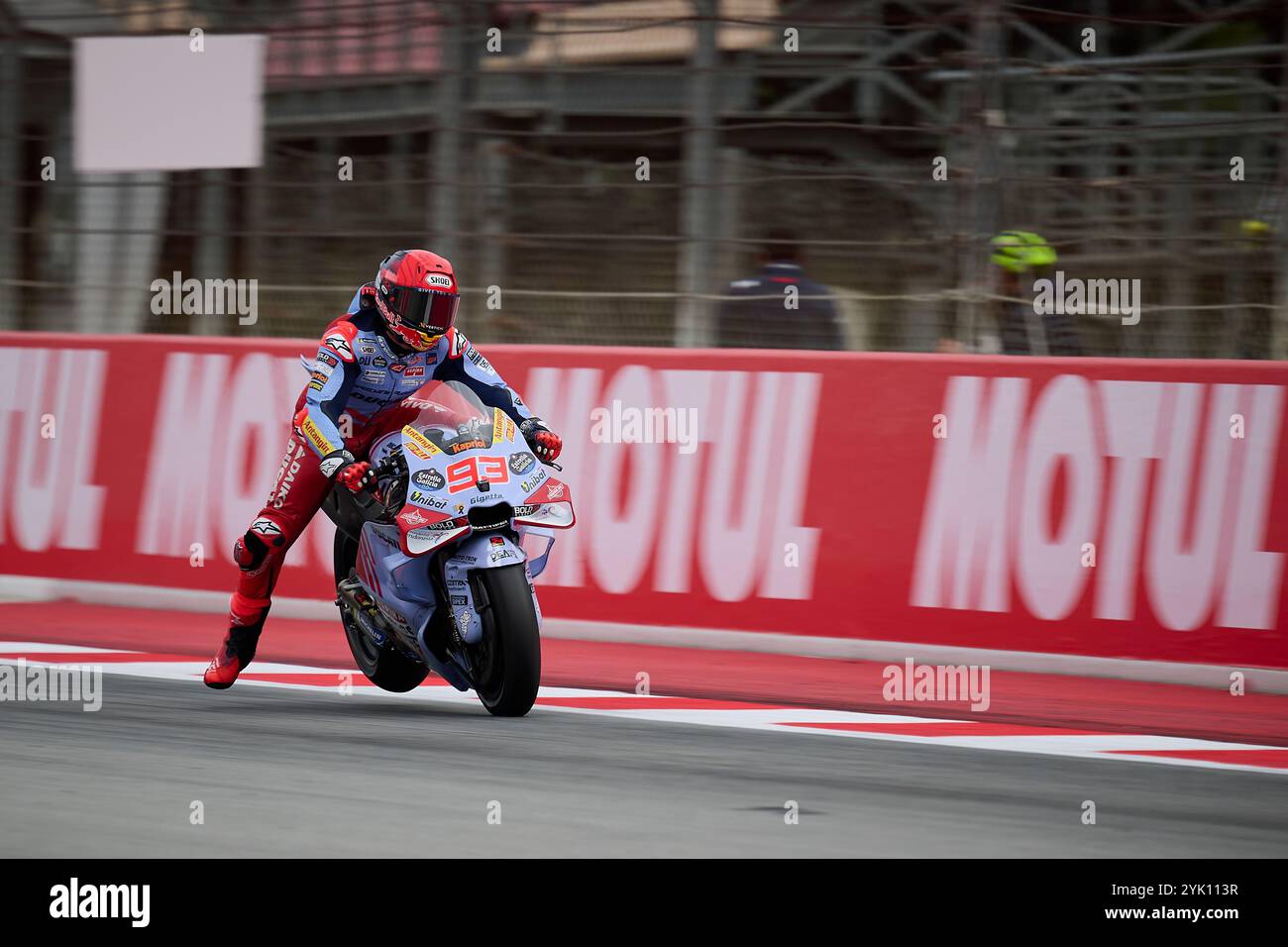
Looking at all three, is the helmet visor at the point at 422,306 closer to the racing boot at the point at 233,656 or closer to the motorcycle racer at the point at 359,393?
the motorcycle racer at the point at 359,393

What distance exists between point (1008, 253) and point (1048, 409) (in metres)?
1.25

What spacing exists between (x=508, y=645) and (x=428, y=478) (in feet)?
2.18

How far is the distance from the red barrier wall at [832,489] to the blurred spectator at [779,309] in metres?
0.54

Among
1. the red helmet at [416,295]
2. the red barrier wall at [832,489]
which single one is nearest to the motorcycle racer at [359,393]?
the red helmet at [416,295]

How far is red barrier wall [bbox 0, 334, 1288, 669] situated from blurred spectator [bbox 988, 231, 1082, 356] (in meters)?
0.51

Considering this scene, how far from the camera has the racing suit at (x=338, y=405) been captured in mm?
7652

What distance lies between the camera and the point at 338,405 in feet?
25.3

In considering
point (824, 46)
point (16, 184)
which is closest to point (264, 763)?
point (824, 46)

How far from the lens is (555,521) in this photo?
23.8ft

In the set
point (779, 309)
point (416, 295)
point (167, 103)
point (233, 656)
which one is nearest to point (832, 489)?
point (779, 309)

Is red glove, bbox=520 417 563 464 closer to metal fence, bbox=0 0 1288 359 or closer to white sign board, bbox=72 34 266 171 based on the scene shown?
metal fence, bbox=0 0 1288 359

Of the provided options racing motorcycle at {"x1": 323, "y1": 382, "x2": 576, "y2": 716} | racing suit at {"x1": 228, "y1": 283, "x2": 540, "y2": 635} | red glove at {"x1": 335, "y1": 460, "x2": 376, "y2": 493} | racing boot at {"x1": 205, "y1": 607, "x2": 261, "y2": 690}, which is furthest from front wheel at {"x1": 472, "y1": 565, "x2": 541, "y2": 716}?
racing boot at {"x1": 205, "y1": 607, "x2": 261, "y2": 690}

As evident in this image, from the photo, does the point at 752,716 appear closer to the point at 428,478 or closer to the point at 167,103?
the point at 428,478
